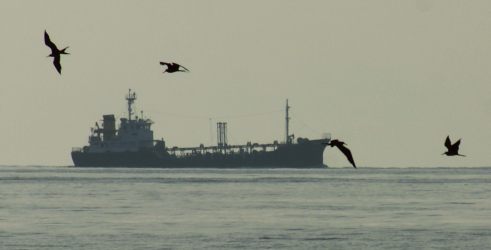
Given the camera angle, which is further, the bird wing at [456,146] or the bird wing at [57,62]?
the bird wing at [456,146]

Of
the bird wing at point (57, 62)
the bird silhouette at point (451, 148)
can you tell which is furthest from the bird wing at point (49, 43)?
the bird silhouette at point (451, 148)

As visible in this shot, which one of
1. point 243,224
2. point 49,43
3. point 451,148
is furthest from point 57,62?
point 243,224

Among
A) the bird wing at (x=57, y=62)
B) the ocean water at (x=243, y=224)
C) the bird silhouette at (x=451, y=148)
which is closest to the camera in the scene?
the bird wing at (x=57, y=62)

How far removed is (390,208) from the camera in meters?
86.6

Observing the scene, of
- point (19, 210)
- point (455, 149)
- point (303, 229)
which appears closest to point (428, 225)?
point (303, 229)

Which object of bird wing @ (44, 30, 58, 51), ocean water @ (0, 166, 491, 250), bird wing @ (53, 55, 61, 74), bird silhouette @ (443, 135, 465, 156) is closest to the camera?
bird wing @ (53, 55, 61, 74)

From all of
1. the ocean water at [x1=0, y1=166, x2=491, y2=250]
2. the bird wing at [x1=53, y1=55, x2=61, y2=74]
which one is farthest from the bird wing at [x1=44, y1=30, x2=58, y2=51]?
the ocean water at [x1=0, y1=166, x2=491, y2=250]

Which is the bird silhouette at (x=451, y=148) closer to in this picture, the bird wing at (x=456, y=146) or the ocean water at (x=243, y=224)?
the bird wing at (x=456, y=146)

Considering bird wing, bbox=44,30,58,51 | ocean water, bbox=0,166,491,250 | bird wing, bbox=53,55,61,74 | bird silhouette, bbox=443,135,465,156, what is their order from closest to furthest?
bird wing, bbox=53,55,61,74
bird silhouette, bbox=443,135,465,156
bird wing, bbox=44,30,58,51
ocean water, bbox=0,166,491,250

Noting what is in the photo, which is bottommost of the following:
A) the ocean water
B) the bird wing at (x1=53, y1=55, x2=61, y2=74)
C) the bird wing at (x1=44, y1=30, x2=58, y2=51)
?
the ocean water

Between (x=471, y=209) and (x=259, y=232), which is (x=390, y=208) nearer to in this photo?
(x=471, y=209)

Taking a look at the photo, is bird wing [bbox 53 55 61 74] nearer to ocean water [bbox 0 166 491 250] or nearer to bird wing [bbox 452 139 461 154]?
bird wing [bbox 452 139 461 154]

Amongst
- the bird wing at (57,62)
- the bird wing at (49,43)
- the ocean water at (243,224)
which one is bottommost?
the ocean water at (243,224)

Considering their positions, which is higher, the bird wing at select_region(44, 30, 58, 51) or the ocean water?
the bird wing at select_region(44, 30, 58, 51)
